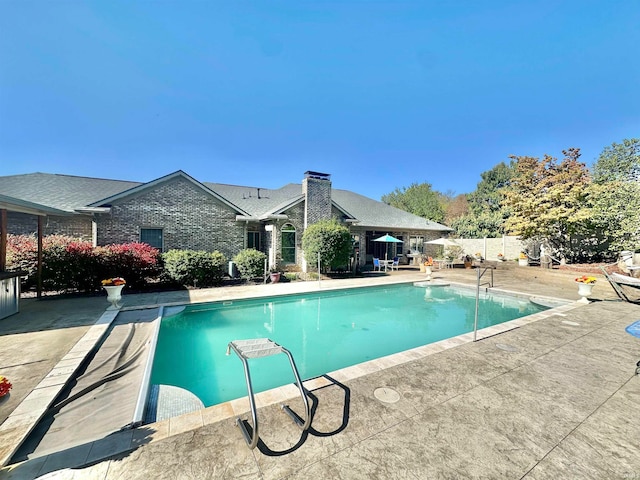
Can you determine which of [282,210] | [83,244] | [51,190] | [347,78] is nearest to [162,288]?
[83,244]

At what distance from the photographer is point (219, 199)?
1445 cm

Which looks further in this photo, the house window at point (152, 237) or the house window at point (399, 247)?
the house window at point (399, 247)

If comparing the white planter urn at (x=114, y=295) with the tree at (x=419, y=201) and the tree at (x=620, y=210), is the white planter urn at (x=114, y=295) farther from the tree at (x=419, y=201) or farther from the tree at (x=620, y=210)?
the tree at (x=419, y=201)

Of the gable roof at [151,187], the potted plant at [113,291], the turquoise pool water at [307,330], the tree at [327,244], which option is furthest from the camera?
the tree at [327,244]

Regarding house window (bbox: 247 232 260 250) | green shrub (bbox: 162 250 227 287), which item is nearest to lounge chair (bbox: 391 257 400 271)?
house window (bbox: 247 232 260 250)

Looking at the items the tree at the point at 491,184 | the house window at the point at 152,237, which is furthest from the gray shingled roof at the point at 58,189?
the tree at the point at 491,184

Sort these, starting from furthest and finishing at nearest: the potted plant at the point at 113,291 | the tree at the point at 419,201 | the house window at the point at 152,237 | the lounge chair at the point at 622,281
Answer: the tree at the point at 419,201 < the house window at the point at 152,237 < the lounge chair at the point at 622,281 < the potted plant at the point at 113,291

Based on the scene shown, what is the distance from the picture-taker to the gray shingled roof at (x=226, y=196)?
13406mm

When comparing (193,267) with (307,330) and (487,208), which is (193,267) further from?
(487,208)

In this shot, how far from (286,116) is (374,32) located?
783 cm

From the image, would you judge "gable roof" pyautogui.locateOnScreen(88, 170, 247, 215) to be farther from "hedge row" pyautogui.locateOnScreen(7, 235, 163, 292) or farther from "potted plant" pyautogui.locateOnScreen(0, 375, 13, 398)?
"potted plant" pyautogui.locateOnScreen(0, 375, 13, 398)

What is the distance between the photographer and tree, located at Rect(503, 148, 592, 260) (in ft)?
54.2

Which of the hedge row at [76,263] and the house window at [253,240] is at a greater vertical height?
the house window at [253,240]

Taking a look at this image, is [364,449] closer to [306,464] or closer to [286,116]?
[306,464]
